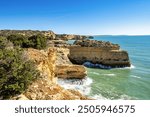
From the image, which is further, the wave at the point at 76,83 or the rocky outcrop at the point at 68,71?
the rocky outcrop at the point at 68,71

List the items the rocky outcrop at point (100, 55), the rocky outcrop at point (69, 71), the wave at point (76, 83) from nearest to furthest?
the wave at point (76, 83)
the rocky outcrop at point (69, 71)
the rocky outcrop at point (100, 55)

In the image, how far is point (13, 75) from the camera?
352 inches

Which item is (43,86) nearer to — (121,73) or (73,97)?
(73,97)

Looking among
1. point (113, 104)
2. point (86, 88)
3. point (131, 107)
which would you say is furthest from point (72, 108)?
point (86, 88)

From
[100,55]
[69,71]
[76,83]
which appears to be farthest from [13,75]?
[100,55]

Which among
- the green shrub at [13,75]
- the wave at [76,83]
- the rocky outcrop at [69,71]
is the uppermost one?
the green shrub at [13,75]

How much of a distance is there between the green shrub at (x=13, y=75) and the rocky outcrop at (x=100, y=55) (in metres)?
34.0

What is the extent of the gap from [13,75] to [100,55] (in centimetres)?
3629

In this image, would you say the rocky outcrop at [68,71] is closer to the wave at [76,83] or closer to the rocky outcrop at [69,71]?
the rocky outcrop at [69,71]

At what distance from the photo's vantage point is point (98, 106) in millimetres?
5207

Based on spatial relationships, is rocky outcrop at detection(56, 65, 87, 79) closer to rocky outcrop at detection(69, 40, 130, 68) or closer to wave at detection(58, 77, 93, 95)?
wave at detection(58, 77, 93, 95)

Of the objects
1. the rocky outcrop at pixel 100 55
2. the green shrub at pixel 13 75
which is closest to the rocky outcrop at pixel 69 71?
the rocky outcrop at pixel 100 55

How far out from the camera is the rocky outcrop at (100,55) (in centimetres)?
4384

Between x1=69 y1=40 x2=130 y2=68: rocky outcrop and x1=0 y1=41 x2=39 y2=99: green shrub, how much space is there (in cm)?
3402
